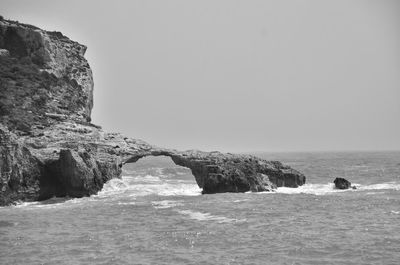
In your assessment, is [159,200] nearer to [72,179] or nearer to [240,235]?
[72,179]

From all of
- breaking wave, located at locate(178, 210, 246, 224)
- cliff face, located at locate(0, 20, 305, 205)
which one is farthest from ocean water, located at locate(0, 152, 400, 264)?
cliff face, located at locate(0, 20, 305, 205)

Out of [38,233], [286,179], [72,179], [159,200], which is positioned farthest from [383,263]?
[286,179]

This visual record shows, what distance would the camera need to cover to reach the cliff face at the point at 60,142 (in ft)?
148

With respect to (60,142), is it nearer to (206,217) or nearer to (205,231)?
(206,217)

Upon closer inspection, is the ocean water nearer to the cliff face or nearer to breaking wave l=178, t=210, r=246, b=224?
breaking wave l=178, t=210, r=246, b=224

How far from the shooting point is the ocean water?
2288 centimetres

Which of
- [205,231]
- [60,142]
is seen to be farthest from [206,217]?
[60,142]

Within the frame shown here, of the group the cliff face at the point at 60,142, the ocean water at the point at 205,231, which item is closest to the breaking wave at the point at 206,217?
the ocean water at the point at 205,231

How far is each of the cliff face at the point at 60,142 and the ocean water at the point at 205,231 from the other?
2.82m

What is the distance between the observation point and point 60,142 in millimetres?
52688

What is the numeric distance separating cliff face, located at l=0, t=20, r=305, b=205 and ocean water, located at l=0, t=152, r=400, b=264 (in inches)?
111

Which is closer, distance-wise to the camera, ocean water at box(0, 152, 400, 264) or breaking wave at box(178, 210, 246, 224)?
ocean water at box(0, 152, 400, 264)

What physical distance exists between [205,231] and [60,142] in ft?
Result: 94.9

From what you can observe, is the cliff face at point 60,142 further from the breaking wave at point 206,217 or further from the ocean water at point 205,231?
the breaking wave at point 206,217
